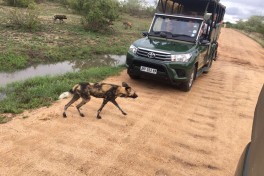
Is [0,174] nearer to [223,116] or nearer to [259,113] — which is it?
[259,113]

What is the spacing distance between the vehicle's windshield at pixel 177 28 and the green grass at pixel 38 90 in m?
2.22

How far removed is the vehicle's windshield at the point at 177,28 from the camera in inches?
379

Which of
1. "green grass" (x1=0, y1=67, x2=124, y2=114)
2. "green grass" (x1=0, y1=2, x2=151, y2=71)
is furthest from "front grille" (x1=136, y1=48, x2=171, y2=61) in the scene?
"green grass" (x1=0, y1=2, x2=151, y2=71)

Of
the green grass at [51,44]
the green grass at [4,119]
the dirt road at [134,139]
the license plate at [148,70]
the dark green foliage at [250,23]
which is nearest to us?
the dirt road at [134,139]

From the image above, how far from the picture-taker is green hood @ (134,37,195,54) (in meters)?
8.65

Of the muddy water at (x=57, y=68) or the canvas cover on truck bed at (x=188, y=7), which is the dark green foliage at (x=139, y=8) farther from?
the canvas cover on truck bed at (x=188, y=7)

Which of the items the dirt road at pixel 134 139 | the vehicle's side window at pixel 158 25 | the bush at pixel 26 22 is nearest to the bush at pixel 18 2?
the bush at pixel 26 22

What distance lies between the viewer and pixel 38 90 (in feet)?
26.2

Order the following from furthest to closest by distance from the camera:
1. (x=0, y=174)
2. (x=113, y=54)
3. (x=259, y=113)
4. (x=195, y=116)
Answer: (x=113, y=54)
(x=195, y=116)
(x=0, y=174)
(x=259, y=113)

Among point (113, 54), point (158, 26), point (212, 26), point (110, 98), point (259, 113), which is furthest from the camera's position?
point (113, 54)

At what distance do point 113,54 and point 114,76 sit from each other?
19.9ft

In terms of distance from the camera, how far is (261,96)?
227cm

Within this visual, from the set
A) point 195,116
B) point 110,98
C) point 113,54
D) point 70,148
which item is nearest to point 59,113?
point 110,98

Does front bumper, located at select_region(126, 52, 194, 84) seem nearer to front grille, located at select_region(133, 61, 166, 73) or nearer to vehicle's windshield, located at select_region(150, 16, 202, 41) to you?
front grille, located at select_region(133, 61, 166, 73)
